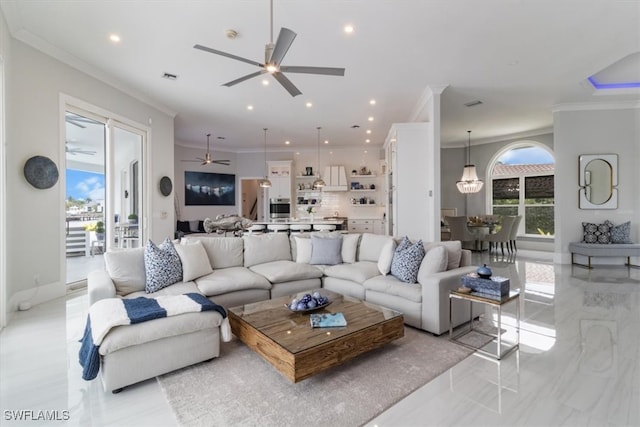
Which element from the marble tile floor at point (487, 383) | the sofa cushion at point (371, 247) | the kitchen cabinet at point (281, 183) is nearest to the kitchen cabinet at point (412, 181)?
the sofa cushion at point (371, 247)

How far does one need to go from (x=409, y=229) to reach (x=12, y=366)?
525cm

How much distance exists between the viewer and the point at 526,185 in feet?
29.6

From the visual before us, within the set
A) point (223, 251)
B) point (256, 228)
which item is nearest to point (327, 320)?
point (223, 251)

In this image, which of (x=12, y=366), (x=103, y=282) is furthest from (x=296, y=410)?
(x=12, y=366)

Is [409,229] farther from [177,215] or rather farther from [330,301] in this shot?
[177,215]

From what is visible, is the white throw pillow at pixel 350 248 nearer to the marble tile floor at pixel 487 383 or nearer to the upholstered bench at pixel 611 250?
the marble tile floor at pixel 487 383

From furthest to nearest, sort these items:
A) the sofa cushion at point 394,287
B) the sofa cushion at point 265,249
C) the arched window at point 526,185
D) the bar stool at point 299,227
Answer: the arched window at point 526,185, the bar stool at point 299,227, the sofa cushion at point 265,249, the sofa cushion at point 394,287

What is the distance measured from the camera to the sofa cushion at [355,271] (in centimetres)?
359

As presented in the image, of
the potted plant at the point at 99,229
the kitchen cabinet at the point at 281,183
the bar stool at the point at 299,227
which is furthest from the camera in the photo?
the kitchen cabinet at the point at 281,183

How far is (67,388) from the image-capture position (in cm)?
210

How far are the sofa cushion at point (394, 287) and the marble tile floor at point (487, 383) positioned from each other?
29.6 inches

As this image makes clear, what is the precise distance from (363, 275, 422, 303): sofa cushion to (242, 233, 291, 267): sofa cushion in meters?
1.46

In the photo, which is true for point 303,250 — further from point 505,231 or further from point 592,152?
point 592,152

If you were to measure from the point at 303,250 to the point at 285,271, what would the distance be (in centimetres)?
72
